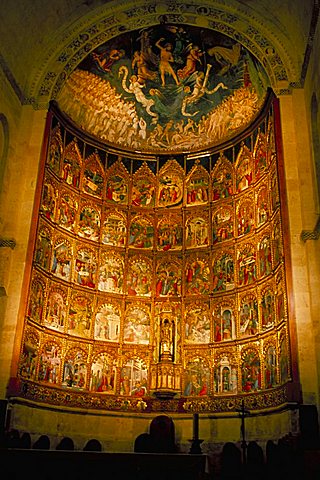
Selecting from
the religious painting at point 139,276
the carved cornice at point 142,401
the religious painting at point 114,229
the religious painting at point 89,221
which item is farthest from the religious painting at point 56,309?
the religious painting at point 114,229

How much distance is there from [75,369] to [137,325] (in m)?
2.78

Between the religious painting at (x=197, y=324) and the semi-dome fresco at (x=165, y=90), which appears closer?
the religious painting at (x=197, y=324)

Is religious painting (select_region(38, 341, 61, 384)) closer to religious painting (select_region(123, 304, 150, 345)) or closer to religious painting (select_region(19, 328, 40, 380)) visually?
religious painting (select_region(19, 328, 40, 380))

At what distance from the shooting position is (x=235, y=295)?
1855 centimetres

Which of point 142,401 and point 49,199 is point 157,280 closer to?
point 142,401

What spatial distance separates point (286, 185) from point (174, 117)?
724 cm

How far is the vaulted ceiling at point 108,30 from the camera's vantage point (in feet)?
57.4

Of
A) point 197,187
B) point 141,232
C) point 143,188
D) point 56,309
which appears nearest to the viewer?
point 56,309

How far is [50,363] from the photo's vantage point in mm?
17156

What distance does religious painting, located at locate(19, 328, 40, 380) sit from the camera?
15.9 m

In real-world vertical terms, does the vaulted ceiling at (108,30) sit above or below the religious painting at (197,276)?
above

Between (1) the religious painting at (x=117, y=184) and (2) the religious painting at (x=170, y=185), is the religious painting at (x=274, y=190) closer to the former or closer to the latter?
(2) the religious painting at (x=170, y=185)

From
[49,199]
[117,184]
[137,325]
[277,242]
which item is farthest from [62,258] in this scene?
[277,242]

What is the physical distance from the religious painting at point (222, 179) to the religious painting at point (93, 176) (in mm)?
4308
